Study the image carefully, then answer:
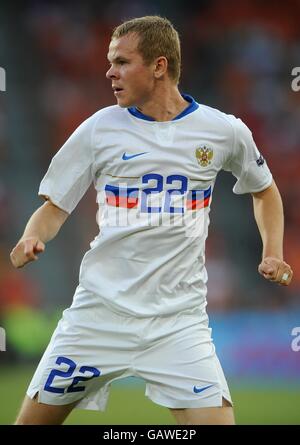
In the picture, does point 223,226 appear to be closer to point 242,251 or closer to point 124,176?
point 242,251

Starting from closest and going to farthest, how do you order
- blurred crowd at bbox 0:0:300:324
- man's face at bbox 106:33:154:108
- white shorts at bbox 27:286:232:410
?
white shorts at bbox 27:286:232:410 → man's face at bbox 106:33:154:108 → blurred crowd at bbox 0:0:300:324

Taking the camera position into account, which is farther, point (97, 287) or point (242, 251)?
point (242, 251)

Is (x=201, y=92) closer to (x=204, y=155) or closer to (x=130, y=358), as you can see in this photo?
(x=204, y=155)

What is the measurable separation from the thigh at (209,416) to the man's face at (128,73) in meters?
1.45

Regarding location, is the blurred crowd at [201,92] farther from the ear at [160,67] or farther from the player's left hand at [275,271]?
the player's left hand at [275,271]

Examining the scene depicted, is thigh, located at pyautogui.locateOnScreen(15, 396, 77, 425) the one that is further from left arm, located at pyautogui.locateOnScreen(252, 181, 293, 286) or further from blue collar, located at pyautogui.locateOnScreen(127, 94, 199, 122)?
blue collar, located at pyautogui.locateOnScreen(127, 94, 199, 122)

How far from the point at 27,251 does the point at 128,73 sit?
1019 mm

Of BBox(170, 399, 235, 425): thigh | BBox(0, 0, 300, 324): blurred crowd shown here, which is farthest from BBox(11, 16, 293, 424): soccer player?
BBox(0, 0, 300, 324): blurred crowd

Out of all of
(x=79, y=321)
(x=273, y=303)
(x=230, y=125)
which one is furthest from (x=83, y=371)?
(x=273, y=303)

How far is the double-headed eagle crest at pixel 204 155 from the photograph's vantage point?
415 centimetres

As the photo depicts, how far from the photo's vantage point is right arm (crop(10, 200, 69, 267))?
3.76 m

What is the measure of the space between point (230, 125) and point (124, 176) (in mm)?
594

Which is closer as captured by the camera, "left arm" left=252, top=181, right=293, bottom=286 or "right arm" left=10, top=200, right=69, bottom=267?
"right arm" left=10, top=200, right=69, bottom=267
